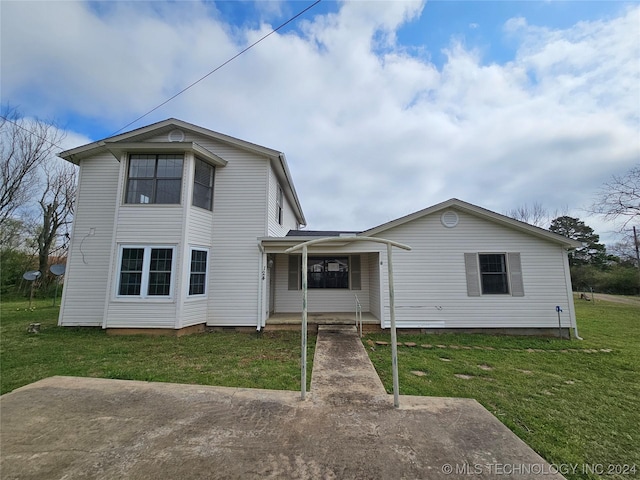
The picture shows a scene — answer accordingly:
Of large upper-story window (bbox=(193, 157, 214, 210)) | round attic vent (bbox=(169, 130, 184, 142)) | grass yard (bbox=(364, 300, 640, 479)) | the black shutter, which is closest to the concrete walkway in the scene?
grass yard (bbox=(364, 300, 640, 479))

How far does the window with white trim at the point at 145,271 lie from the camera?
778 cm

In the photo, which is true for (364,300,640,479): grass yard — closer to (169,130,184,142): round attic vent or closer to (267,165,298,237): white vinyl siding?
(267,165,298,237): white vinyl siding

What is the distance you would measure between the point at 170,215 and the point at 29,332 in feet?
17.1

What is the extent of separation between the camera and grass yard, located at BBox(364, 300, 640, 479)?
2.79 metres

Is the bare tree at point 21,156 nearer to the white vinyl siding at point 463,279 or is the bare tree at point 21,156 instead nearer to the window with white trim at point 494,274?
the white vinyl siding at point 463,279

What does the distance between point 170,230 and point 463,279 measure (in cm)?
912

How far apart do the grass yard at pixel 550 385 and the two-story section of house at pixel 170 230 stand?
498 cm

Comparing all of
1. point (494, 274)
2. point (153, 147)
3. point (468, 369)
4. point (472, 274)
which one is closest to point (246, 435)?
point (468, 369)

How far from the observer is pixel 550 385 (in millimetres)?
4496

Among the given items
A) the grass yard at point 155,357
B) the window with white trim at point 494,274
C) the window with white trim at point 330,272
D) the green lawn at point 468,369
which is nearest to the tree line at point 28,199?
the green lawn at point 468,369

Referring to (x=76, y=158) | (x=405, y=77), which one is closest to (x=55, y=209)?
(x=76, y=158)

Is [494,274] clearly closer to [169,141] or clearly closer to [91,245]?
[169,141]

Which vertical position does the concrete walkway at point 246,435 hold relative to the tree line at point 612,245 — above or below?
below

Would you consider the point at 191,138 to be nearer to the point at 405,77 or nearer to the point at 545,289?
the point at 405,77
